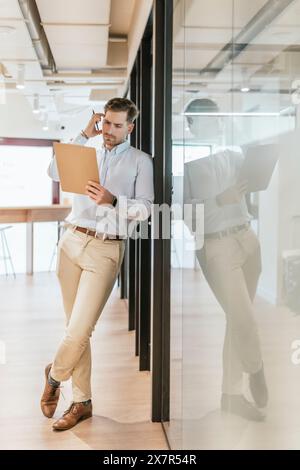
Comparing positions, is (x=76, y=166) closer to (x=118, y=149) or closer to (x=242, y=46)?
(x=118, y=149)

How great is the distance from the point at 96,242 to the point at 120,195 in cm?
27

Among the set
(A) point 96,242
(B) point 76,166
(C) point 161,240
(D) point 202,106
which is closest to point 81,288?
(A) point 96,242

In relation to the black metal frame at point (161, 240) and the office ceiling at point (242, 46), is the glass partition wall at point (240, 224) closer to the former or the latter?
the office ceiling at point (242, 46)

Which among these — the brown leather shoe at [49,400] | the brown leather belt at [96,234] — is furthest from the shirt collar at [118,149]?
the brown leather shoe at [49,400]

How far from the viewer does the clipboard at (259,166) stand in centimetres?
105

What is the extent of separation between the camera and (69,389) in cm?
300

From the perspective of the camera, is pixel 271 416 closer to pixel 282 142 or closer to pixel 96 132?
pixel 282 142

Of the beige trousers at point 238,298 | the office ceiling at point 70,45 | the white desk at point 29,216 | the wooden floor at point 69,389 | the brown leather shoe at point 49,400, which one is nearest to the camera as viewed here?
the beige trousers at point 238,298

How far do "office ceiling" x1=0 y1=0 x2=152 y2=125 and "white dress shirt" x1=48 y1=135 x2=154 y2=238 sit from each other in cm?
97

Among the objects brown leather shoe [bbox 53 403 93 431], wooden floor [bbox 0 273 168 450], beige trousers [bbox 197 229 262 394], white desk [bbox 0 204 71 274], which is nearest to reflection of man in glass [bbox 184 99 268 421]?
beige trousers [bbox 197 229 262 394]

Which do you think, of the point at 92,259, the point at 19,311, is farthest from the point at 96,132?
the point at 19,311

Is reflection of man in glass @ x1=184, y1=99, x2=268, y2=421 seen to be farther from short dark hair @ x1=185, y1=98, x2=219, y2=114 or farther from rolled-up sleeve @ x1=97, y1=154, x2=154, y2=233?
rolled-up sleeve @ x1=97, y1=154, x2=154, y2=233

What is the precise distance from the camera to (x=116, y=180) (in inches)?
97.4
